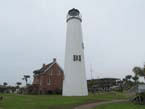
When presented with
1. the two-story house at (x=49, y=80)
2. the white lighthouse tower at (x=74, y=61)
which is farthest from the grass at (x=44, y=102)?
the two-story house at (x=49, y=80)

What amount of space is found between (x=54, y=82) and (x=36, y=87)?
4733 mm

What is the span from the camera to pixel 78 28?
86.0 ft

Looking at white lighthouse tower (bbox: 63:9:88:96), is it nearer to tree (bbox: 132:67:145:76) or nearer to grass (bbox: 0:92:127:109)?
grass (bbox: 0:92:127:109)

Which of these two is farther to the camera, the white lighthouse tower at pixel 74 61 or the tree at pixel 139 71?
the white lighthouse tower at pixel 74 61

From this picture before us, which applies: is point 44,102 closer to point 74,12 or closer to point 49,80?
point 74,12

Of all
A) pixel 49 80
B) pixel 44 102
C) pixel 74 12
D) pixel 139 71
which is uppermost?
pixel 74 12

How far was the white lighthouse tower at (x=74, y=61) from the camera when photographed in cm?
2353

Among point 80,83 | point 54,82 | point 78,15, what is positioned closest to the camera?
point 80,83

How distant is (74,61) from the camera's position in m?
24.5

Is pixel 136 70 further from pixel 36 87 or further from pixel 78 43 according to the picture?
pixel 36 87

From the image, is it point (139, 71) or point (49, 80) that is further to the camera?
point (49, 80)

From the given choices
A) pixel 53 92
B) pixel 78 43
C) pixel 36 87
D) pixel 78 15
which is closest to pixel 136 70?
pixel 78 43

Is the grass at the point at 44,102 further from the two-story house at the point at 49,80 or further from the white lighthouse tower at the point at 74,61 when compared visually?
the two-story house at the point at 49,80

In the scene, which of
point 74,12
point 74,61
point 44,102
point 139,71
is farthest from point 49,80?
point 139,71
